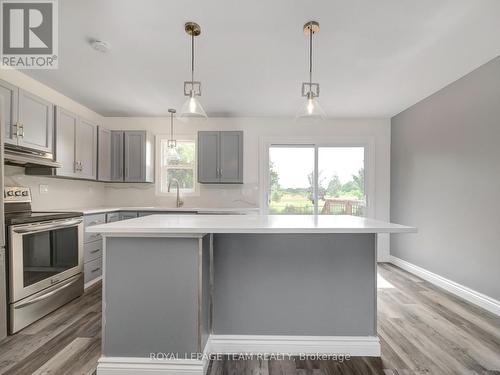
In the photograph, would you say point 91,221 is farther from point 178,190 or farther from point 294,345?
point 294,345

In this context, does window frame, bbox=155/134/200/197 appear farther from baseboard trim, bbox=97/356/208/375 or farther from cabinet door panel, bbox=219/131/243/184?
baseboard trim, bbox=97/356/208/375

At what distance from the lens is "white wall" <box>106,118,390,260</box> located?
447 cm

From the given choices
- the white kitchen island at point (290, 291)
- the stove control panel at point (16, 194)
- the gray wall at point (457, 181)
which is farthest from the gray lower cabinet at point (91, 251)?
the gray wall at point (457, 181)

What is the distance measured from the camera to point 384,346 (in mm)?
1967

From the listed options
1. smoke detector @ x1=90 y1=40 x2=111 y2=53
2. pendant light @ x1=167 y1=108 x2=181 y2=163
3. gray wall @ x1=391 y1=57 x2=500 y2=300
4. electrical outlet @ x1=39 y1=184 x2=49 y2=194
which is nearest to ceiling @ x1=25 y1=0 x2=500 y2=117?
smoke detector @ x1=90 y1=40 x2=111 y2=53

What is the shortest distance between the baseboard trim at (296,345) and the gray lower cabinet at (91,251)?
2048 mm

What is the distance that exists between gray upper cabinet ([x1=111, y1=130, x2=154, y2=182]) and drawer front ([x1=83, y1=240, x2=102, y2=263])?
3.97ft

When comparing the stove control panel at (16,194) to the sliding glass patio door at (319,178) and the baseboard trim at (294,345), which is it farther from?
the sliding glass patio door at (319,178)

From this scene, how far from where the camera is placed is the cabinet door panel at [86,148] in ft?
11.1

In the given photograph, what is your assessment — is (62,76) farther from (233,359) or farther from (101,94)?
(233,359)

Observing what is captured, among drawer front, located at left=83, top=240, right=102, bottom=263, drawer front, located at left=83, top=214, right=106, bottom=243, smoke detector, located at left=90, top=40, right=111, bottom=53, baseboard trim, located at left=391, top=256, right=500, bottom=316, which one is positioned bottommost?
baseboard trim, located at left=391, top=256, right=500, bottom=316

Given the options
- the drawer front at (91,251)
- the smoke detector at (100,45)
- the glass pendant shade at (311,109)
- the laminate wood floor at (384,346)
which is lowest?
the laminate wood floor at (384,346)

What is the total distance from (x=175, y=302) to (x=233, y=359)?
0.64m

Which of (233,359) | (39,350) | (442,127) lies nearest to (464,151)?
(442,127)
